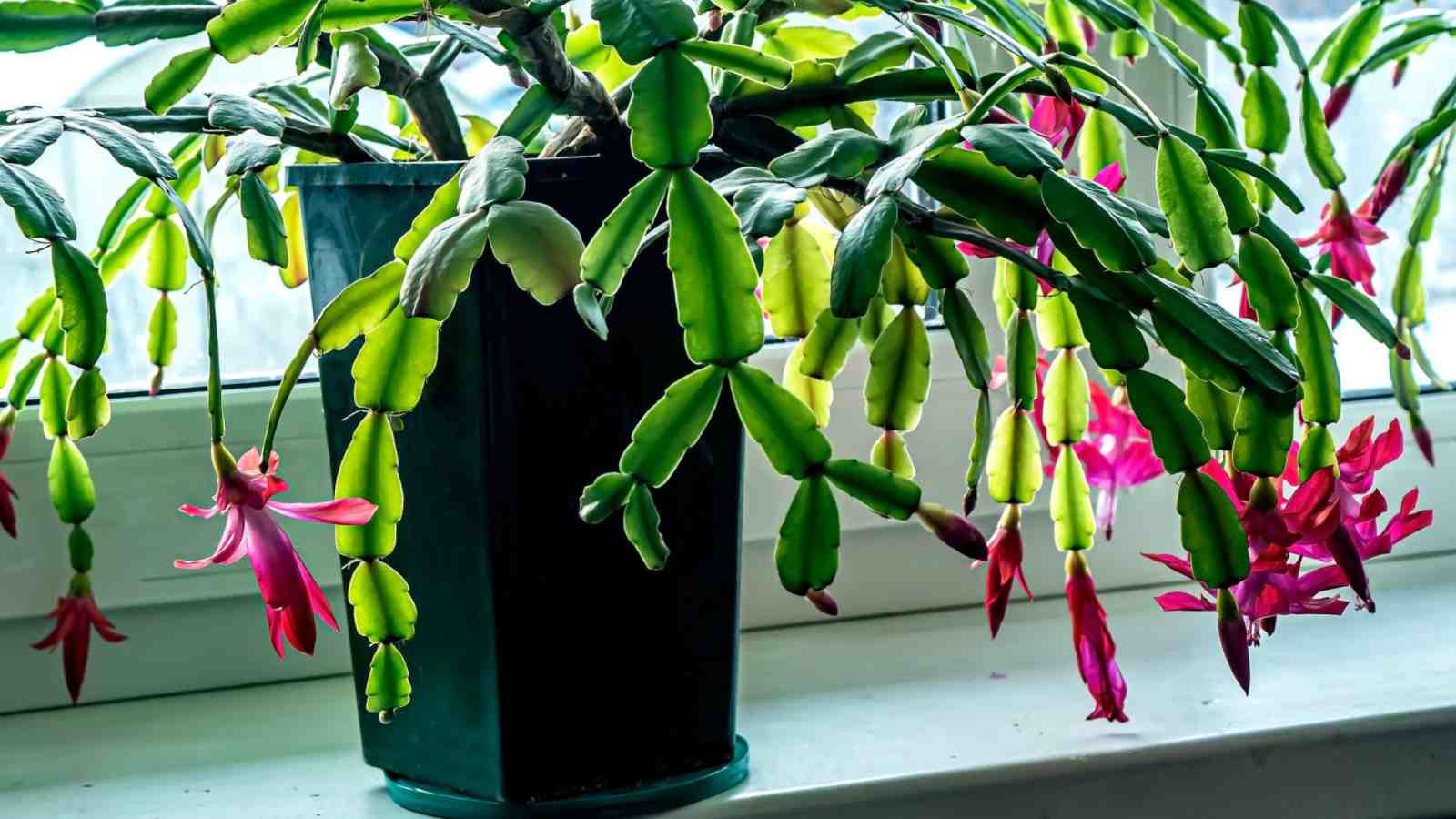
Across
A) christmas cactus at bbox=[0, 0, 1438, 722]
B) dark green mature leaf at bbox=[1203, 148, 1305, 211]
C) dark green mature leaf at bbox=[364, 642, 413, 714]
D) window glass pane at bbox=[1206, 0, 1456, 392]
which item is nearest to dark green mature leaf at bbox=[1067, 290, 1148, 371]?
christmas cactus at bbox=[0, 0, 1438, 722]

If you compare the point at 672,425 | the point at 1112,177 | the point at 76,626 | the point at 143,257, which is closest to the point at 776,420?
the point at 672,425

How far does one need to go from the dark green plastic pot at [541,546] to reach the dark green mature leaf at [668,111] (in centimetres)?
15

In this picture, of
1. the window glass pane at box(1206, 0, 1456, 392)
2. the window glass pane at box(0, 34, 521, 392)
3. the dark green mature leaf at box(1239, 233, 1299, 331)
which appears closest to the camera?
the dark green mature leaf at box(1239, 233, 1299, 331)

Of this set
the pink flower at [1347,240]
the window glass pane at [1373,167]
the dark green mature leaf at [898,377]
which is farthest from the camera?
the window glass pane at [1373,167]

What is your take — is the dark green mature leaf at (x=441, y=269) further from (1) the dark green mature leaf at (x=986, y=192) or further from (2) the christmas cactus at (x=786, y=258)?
(1) the dark green mature leaf at (x=986, y=192)

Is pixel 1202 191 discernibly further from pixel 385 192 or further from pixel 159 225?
pixel 159 225

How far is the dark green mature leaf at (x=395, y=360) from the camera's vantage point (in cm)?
54

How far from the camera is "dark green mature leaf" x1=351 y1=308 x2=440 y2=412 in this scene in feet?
1.77

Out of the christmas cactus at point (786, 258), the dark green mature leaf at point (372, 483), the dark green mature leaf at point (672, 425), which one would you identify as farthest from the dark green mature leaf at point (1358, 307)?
the dark green mature leaf at point (372, 483)

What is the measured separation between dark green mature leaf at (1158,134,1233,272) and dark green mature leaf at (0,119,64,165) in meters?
0.45

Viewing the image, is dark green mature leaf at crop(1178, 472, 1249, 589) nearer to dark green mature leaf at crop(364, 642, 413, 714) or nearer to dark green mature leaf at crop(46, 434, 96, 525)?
dark green mature leaf at crop(364, 642, 413, 714)

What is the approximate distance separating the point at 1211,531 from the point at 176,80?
1.56 ft

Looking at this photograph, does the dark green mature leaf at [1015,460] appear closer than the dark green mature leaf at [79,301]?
No

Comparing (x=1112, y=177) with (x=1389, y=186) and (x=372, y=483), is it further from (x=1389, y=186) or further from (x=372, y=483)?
(x=372, y=483)
